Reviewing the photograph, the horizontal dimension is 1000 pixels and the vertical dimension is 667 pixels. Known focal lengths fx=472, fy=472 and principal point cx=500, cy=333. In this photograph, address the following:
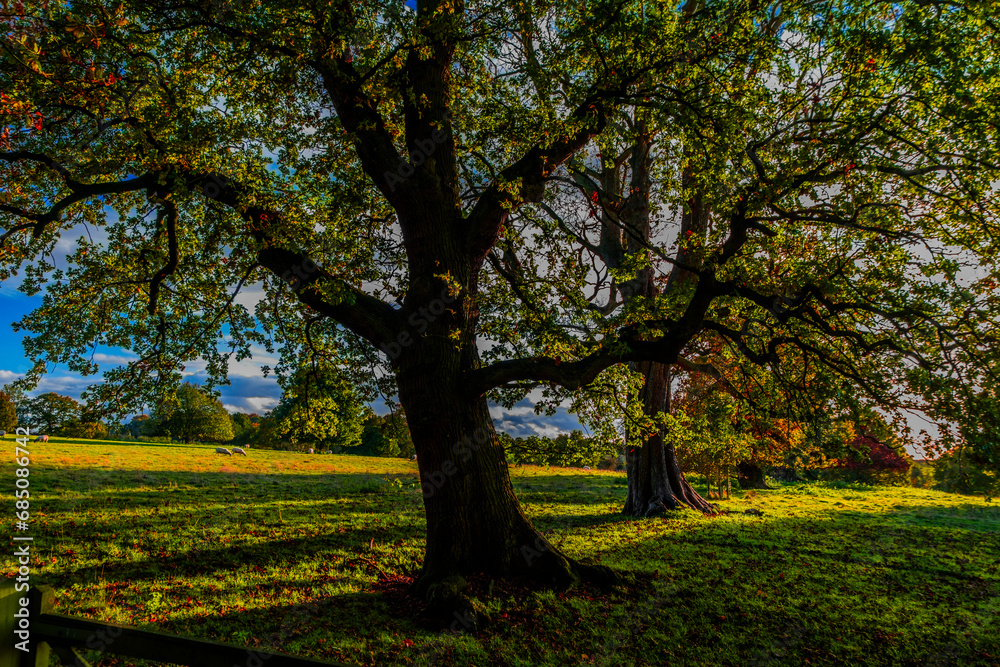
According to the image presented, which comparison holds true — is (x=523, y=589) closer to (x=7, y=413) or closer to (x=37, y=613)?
(x=37, y=613)

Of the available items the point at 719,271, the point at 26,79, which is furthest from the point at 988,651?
the point at 26,79

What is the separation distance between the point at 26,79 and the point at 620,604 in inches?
468

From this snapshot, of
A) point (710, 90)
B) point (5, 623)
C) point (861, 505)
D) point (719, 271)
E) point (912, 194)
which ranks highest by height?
point (710, 90)

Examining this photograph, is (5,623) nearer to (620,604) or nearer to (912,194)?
(620,604)

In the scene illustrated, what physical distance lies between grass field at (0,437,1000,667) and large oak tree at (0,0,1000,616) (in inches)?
50.5

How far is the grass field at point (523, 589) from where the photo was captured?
6258mm

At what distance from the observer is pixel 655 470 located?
16922 millimetres

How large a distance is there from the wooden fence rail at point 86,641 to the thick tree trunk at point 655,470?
15.2 m

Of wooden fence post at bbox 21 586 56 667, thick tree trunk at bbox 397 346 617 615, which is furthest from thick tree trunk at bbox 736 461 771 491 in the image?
wooden fence post at bbox 21 586 56 667

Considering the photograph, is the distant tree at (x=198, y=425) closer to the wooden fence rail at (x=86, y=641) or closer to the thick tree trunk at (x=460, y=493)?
the thick tree trunk at (x=460, y=493)

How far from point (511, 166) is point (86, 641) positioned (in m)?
7.92

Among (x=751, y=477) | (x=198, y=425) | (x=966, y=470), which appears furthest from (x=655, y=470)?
(x=198, y=425)

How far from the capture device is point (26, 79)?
22.0 ft

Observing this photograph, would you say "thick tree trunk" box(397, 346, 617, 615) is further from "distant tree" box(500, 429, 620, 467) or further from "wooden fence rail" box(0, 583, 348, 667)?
"wooden fence rail" box(0, 583, 348, 667)
